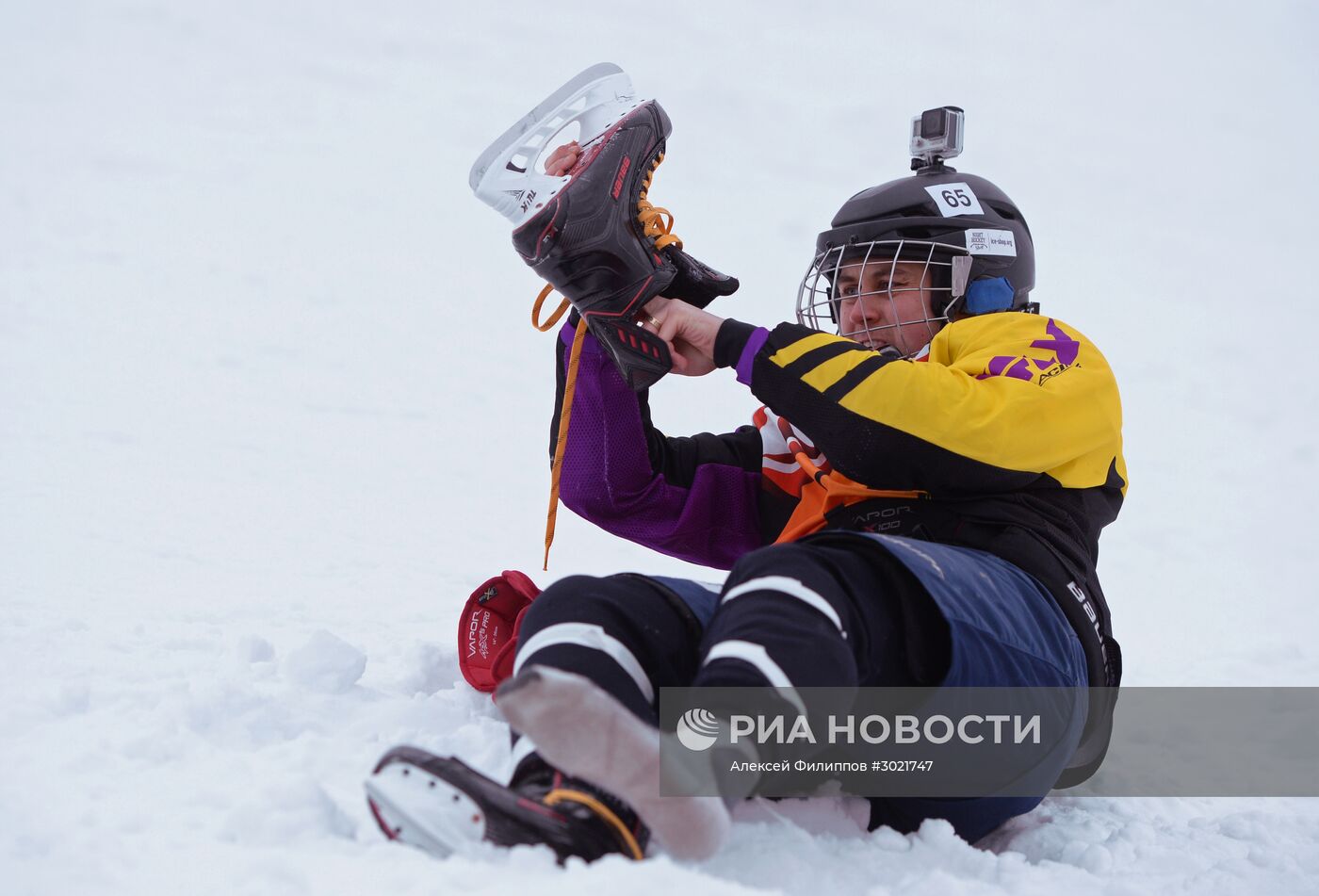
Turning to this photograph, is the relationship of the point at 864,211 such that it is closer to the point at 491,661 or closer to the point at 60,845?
the point at 491,661

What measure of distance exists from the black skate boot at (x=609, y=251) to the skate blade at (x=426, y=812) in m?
0.93

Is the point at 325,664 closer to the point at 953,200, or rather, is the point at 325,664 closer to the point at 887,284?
the point at 887,284

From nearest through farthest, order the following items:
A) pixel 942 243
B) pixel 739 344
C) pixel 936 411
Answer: pixel 936 411
pixel 739 344
pixel 942 243

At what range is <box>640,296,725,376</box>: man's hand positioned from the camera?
77.4 inches

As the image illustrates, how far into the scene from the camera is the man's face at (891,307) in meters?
2.35

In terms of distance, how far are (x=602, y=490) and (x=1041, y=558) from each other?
0.91 meters

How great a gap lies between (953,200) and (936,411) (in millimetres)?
794

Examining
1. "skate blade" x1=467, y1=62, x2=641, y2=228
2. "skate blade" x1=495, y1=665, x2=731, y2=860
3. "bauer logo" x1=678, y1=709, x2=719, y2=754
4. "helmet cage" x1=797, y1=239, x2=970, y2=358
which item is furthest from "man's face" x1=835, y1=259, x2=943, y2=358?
"skate blade" x1=495, y1=665, x2=731, y2=860

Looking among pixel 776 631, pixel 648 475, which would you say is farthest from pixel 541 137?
pixel 776 631

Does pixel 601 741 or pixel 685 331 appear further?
pixel 685 331

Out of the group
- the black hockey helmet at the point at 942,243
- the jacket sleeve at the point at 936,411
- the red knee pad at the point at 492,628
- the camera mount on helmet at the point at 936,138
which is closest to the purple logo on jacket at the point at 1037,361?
the jacket sleeve at the point at 936,411

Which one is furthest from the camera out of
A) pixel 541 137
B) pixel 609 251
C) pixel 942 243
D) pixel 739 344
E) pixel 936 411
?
pixel 942 243

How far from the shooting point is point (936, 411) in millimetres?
1793

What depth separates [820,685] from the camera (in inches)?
52.4
